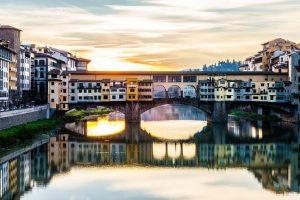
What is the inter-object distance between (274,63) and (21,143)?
185 ft

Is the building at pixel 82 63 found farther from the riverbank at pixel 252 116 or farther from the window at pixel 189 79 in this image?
the window at pixel 189 79

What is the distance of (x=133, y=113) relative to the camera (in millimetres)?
76562

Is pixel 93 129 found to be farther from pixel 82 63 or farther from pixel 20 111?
pixel 82 63

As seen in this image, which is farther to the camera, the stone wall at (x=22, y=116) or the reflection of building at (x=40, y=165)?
the stone wall at (x=22, y=116)

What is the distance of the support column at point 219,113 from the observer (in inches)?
3022

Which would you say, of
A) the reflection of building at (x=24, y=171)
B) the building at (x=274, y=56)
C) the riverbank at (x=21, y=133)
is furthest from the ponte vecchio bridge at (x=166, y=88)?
the reflection of building at (x=24, y=171)

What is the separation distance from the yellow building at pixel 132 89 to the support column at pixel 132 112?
0.75 m

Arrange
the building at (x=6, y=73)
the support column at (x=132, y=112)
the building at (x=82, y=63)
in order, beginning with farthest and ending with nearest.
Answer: the building at (x=82, y=63)
the support column at (x=132, y=112)
the building at (x=6, y=73)

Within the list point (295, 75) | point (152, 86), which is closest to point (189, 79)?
point (152, 86)

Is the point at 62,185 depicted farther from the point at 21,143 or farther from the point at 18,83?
the point at 18,83

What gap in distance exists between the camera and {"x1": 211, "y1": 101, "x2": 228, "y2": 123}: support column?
7675 centimetres

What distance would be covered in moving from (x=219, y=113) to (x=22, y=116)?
2939 cm

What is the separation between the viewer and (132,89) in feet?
255

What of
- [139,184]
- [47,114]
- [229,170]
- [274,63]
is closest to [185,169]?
[229,170]
